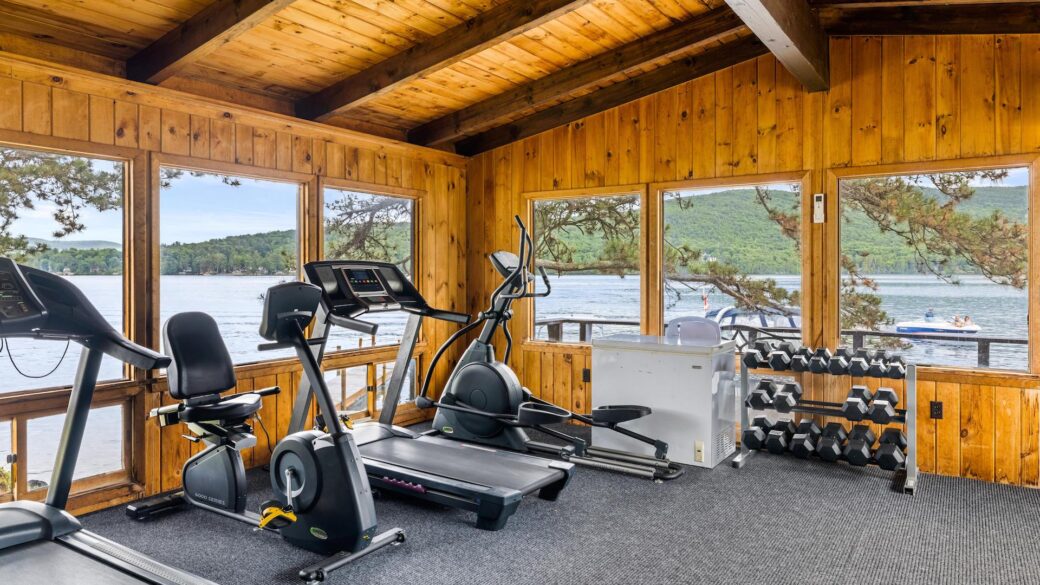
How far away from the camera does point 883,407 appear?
4.09 metres

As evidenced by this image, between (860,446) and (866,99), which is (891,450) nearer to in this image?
(860,446)

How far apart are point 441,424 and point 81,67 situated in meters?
3.04

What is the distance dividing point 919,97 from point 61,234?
17.2ft

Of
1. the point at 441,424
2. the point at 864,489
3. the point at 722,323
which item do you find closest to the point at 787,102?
the point at 722,323

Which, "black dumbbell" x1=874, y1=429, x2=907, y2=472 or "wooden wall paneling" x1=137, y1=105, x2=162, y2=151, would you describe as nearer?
"wooden wall paneling" x1=137, y1=105, x2=162, y2=151

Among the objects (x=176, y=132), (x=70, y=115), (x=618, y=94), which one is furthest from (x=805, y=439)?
(x=70, y=115)

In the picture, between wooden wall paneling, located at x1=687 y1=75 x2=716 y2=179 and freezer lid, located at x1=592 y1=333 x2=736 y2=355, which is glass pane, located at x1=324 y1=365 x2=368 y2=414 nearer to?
freezer lid, located at x1=592 y1=333 x2=736 y2=355

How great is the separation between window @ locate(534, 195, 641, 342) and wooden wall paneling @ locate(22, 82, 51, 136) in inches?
144

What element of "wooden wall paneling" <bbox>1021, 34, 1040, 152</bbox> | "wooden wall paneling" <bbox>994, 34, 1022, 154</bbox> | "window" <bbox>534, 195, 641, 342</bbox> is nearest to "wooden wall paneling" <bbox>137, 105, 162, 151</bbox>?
"window" <bbox>534, 195, 641, 342</bbox>

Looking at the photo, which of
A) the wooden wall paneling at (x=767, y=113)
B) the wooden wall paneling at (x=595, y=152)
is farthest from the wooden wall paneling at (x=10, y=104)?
the wooden wall paneling at (x=767, y=113)

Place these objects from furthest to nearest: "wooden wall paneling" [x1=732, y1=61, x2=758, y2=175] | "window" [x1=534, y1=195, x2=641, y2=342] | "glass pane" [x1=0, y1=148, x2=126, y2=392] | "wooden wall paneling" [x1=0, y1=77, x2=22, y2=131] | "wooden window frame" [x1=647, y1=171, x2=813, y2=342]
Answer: "window" [x1=534, y1=195, x2=641, y2=342]
"wooden wall paneling" [x1=732, y1=61, x2=758, y2=175]
"wooden window frame" [x1=647, y1=171, x2=813, y2=342]
"glass pane" [x1=0, y1=148, x2=126, y2=392]
"wooden wall paneling" [x1=0, y1=77, x2=22, y2=131]

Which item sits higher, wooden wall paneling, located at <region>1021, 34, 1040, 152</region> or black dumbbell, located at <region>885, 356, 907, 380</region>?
wooden wall paneling, located at <region>1021, 34, 1040, 152</region>

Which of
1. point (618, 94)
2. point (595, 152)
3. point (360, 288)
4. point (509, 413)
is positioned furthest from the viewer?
point (595, 152)

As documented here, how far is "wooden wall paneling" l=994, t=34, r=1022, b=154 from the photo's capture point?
4.11 m
